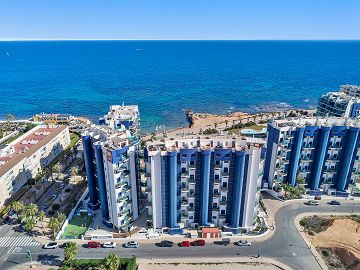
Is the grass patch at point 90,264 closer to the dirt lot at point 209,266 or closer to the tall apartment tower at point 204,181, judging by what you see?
the dirt lot at point 209,266

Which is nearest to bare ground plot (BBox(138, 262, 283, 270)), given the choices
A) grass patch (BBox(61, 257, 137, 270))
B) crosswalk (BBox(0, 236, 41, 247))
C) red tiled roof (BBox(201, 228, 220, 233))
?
grass patch (BBox(61, 257, 137, 270))

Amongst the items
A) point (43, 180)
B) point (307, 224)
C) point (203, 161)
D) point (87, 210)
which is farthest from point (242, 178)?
point (43, 180)

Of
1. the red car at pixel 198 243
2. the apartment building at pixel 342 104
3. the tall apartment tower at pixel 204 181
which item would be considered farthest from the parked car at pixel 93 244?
the apartment building at pixel 342 104

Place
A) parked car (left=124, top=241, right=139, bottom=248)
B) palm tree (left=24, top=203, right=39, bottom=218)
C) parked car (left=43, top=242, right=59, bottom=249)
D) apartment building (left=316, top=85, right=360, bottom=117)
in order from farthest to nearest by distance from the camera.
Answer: apartment building (left=316, top=85, right=360, bottom=117), palm tree (left=24, top=203, right=39, bottom=218), parked car (left=124, top=241, right=139, bottom=248), parked car (left=43, top=242, right=59, bottom=249)

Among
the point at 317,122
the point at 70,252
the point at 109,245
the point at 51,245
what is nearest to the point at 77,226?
the point at 51,245

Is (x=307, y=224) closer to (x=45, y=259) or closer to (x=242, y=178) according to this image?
(x=242, y=178)

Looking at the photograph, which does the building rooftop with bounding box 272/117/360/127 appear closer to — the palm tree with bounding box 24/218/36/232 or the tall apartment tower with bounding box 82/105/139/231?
the tall apartment tower with bounding box 82/105/139/231

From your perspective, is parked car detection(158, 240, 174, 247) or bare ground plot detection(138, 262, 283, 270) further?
parked car detection(158, 240, 174, 247)
